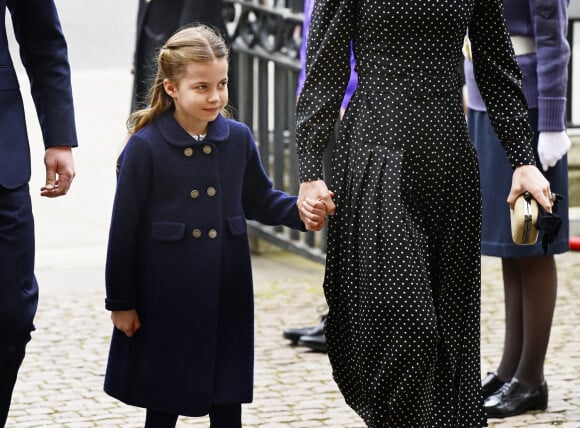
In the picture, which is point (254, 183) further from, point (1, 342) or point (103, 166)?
point (103, 166)

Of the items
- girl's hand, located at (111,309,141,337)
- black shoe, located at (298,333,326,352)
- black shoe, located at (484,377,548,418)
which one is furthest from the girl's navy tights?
black shoe, located at (298,333,326,352)

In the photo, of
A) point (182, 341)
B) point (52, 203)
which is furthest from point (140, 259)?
point (52, 203)

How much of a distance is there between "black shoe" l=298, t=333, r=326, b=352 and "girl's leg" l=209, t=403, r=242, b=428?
208 centimetres

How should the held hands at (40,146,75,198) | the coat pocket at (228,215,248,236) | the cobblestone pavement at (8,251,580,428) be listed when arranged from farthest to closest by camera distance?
the cobblestone pavement at (8,251,580,428) < the held hands at (40,146,75,198) < the coat pocket at (228,215,248,236)

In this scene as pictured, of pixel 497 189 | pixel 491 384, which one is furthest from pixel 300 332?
pixel 497 189

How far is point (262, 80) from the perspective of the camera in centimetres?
814

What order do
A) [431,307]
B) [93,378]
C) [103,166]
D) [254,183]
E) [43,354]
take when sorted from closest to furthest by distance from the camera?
[431,307], [254,183], [93,378], [43,354], [103,166]

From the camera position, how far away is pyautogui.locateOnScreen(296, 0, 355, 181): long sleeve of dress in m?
3.99

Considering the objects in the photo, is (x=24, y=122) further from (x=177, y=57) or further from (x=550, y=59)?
(x=550, y=59)

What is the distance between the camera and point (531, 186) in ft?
13.5

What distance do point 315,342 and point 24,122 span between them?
247 cm

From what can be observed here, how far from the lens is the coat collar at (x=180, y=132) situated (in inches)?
158

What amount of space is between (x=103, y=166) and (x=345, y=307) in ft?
23.7

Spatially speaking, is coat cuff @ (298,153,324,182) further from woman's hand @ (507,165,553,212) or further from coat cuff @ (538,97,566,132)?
coat cuff @ (538,97,566,132)
